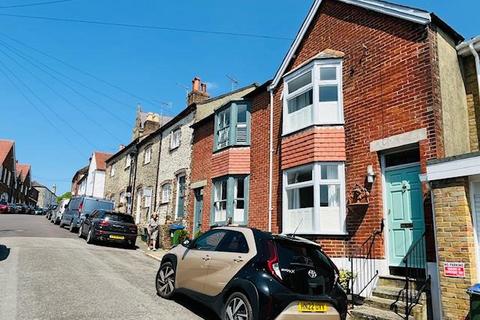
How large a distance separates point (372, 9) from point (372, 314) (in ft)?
26.0

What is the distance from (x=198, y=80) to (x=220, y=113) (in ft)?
26.8

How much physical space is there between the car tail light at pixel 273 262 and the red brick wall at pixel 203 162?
10935 mm

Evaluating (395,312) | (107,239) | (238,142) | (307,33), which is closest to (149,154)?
(107,239)

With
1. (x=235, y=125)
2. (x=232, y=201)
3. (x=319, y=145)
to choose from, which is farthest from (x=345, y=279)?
(x=235, y=125)

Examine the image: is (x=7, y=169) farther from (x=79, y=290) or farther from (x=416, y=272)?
(x=416, y=272)

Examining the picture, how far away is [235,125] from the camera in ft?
53.3

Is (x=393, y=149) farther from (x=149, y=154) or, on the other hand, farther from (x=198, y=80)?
(x=149, y=154)

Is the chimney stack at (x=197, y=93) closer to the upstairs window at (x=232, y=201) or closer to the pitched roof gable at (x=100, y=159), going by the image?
the upstairs window at (x=232, y=201)

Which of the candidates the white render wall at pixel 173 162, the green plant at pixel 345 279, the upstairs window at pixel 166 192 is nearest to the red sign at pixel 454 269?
the green plant at pixel 345 279

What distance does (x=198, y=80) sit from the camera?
24.9 m

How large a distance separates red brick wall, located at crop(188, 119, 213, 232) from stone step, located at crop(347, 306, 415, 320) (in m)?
9.79

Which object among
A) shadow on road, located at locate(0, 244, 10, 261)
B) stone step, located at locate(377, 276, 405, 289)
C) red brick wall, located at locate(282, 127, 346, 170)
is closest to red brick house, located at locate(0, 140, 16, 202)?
shadow on road, located at locate(0, 244, 10, 261)

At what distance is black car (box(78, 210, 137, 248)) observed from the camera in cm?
1809

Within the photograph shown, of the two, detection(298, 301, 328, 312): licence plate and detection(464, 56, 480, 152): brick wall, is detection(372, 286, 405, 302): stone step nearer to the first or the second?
detection(298, 301, 328, 312): licence plate
